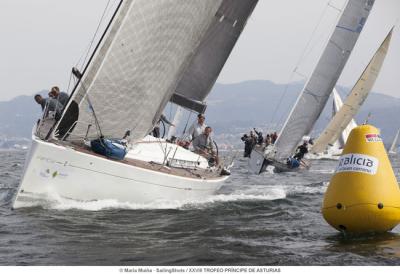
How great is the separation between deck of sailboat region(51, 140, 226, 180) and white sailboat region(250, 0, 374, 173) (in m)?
10.7

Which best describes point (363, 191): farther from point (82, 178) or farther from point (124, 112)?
point (124, 112)

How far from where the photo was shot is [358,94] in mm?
30500

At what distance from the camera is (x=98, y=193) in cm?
914

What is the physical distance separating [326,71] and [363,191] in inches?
660

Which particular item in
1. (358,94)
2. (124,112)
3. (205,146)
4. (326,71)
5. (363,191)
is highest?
(358,94)

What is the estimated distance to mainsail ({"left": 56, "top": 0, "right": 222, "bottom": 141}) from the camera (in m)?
9.22

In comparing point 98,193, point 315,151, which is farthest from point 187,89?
point 315,151

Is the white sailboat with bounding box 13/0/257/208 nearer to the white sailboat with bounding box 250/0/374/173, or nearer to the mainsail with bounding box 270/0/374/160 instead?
the white sailboat with bounding box 250/0/374/173

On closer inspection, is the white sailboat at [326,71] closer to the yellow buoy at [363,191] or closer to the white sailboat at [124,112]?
the white sailboat at [124,112]

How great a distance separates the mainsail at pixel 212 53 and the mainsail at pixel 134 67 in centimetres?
412

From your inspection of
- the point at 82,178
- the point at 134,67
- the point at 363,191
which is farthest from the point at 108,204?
the point at 363,191

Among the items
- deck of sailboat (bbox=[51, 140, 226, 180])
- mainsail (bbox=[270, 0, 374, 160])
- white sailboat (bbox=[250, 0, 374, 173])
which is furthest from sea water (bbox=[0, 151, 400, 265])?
mainsail (bbox=[270, 0, 374, 160])

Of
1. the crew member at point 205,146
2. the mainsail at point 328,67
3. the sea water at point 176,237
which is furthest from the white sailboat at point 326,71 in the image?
the sea water at point 176,237

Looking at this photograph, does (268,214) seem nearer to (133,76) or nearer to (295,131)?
(133,76)
